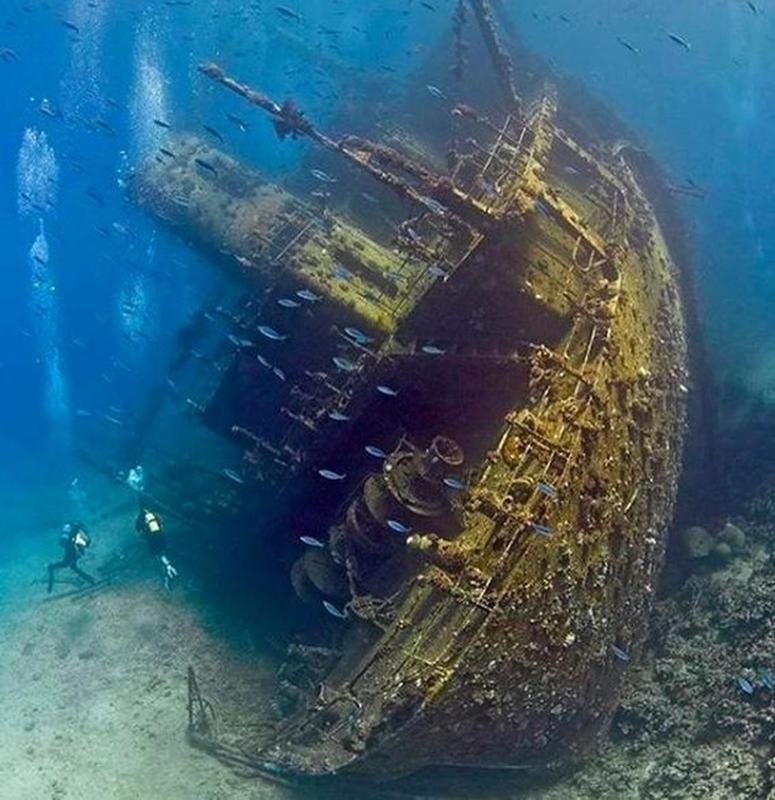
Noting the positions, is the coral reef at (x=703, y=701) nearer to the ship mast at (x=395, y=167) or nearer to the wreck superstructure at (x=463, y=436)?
the wreck superstructure at (x=463, y=436)

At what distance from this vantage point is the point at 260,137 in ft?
117

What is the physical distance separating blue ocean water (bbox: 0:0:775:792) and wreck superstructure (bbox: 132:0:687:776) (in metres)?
4.74

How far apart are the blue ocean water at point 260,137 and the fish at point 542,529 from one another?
10.3 metres

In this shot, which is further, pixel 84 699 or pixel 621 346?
pixel 84 699

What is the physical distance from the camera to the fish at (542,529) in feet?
24.9

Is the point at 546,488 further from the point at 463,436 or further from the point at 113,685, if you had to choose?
the point at 113,685

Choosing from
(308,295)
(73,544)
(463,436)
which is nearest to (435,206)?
(308,295)

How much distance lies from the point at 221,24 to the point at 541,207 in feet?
158

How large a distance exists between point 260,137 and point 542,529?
106 feet

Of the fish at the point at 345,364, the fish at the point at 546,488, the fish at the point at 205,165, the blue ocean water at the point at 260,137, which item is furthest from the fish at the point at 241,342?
the fish at the point at 546,488

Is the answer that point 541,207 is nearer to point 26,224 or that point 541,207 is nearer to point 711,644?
point 711,644

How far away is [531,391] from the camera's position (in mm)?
9062

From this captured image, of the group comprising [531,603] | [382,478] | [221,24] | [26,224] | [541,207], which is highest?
[541,207]

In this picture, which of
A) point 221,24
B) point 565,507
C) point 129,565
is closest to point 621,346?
point 565,507
